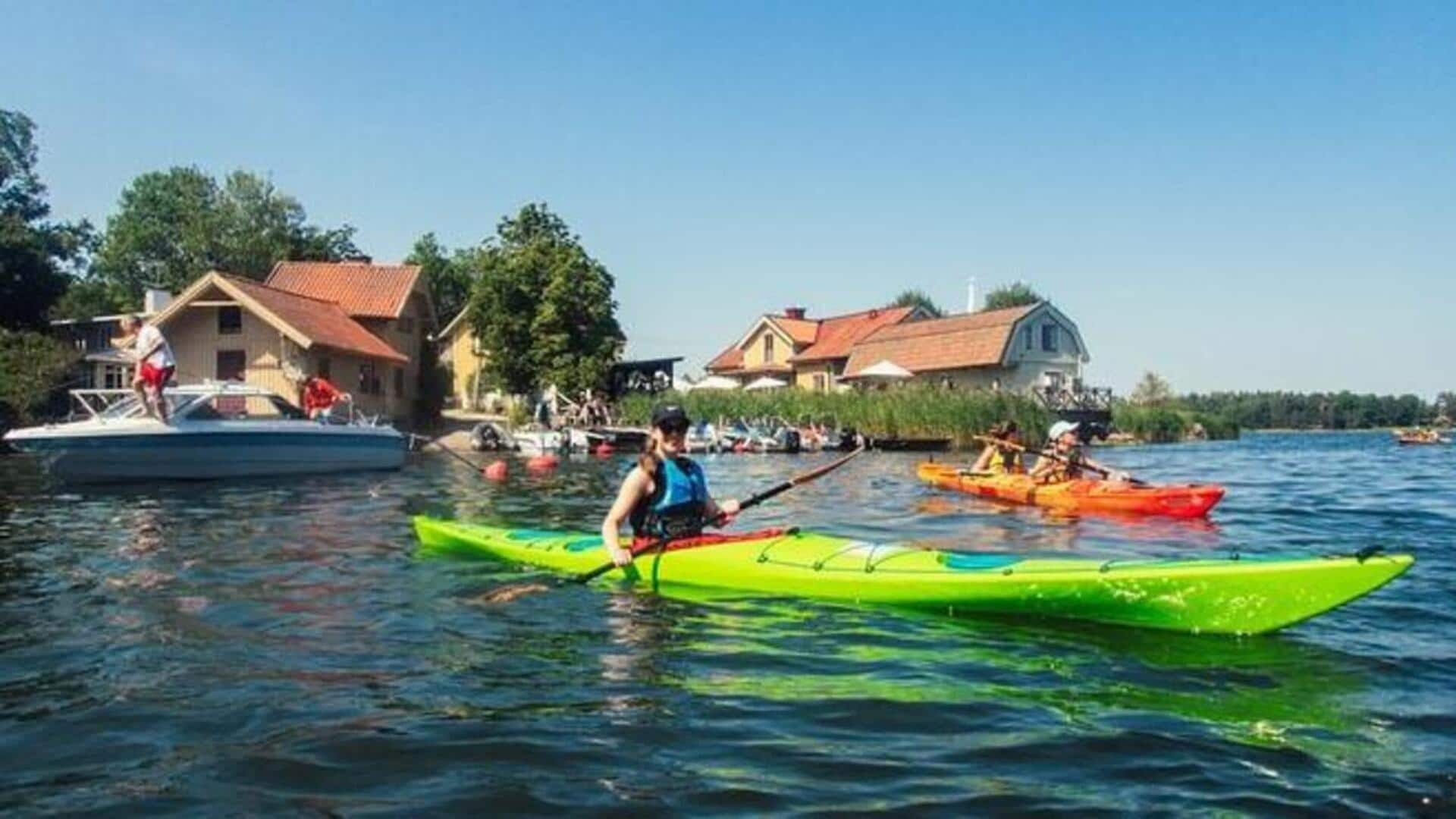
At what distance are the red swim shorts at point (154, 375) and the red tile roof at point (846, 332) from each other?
36.4 m

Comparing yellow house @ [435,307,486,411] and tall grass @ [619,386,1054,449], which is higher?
yellow house @ [435,307,486,411]

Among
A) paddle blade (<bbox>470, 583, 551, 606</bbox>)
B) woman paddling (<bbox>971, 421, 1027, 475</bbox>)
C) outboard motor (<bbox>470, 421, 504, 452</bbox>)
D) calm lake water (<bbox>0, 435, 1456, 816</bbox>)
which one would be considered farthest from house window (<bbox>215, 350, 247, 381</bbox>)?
paddle blade (<bbox>470, 583, 551, 606</bbox>)

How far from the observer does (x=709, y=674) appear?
19.7 feet

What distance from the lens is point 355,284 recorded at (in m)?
37.8

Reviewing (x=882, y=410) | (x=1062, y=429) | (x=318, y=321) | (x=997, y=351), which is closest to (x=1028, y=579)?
(x=1062, y=429)

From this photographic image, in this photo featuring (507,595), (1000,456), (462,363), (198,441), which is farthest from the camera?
(462,363)

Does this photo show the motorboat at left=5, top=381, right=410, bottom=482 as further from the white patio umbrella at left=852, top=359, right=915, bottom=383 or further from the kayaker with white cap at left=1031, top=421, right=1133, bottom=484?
the white patio umbrella at left=852, top=359, right=915, bottom=383

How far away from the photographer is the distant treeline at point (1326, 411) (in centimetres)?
8531

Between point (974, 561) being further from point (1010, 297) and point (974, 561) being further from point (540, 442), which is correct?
point (1010, 297)

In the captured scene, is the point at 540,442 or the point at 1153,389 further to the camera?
the point at 1153,389

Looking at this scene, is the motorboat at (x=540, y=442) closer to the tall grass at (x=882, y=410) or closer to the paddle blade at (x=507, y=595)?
the tall grass at (x=882, y=410)

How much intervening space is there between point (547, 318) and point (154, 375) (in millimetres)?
21434

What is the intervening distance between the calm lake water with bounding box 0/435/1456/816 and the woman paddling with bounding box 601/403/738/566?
1.70 feet

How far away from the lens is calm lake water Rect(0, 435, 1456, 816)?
168 inches
